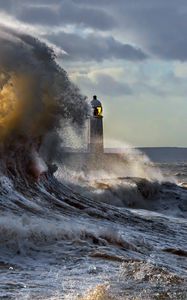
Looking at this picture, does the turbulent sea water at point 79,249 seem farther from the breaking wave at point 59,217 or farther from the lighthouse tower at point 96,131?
the lighthouse tower at point 96,131

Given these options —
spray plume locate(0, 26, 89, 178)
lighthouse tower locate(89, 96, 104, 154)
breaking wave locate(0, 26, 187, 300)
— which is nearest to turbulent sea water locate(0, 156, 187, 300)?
breaking wave locate(0, 26, 187, 300)

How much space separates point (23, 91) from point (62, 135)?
2566 mm

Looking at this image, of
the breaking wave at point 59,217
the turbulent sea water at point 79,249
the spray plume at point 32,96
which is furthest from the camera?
the spray plume at point 32,96

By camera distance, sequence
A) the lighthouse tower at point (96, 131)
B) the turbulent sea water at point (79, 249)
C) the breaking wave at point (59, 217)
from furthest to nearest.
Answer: the lighthouse tower at point (96, 131) → the breaking wave at point (59, 217) → the turbulent sea water at point (79, 249)

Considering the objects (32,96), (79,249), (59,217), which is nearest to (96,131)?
(32,96)

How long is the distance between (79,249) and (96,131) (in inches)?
652

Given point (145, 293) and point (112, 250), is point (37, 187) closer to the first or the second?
point (112, 250)

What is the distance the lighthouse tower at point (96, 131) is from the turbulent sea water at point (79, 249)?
11.2 metres

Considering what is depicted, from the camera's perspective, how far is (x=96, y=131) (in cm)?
2347

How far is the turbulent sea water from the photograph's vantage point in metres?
5.27

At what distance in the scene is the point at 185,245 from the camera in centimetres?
877

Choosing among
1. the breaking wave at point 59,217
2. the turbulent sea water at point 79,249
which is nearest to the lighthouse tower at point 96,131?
the breaking wave at point 59,217

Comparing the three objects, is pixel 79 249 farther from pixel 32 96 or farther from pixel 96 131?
pixel 96 131

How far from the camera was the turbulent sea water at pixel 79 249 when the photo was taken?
527 cm
